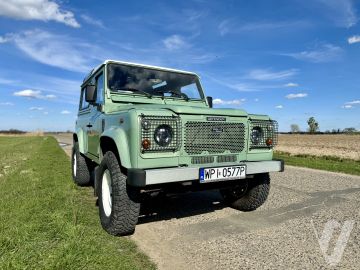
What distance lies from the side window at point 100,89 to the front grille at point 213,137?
1.94 meters

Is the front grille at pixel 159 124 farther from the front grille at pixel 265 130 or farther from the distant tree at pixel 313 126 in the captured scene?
the distant tree at pixel 313 126

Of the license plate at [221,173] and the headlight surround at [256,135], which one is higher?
the headlight surround at [256,135]

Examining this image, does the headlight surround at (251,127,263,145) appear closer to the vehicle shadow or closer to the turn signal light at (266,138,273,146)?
the turn signal light at (266,138,273,146)

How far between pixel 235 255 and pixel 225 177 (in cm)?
99

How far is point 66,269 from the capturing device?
2975 mm

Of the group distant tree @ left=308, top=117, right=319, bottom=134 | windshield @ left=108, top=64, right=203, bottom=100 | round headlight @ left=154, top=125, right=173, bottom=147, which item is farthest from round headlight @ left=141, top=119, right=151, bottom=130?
distant tree @ left=308, top=117, right=319, bottom=134

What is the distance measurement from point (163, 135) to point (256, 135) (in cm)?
153

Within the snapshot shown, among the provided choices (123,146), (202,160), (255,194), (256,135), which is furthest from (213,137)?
(255,194)

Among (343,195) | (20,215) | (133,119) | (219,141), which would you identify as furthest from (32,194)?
(343,195)

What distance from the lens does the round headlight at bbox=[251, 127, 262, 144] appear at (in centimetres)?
475

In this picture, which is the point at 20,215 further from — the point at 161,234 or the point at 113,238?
the point at 161,234

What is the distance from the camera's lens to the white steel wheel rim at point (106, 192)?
4.48 meters

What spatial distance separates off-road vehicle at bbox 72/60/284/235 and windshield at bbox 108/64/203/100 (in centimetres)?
2

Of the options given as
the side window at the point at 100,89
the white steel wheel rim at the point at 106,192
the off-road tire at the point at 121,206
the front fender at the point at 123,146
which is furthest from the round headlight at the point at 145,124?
the side window at the point at 100,89
